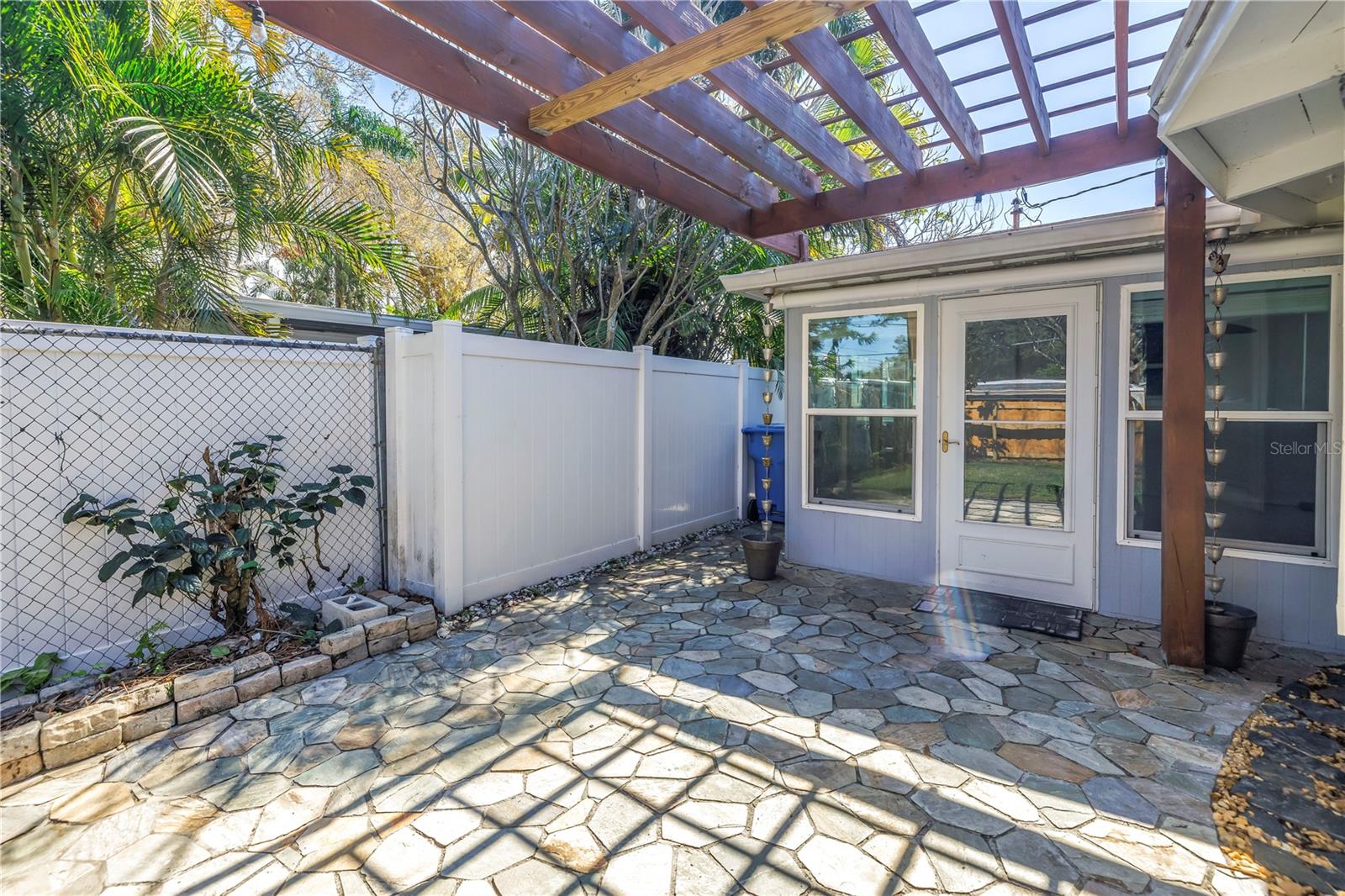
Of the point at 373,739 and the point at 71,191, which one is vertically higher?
the point at 71,191

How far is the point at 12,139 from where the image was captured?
400cm

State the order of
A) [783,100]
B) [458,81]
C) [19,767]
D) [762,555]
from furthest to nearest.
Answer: [762,555] < [783,100] < [458,81] < [19,767]

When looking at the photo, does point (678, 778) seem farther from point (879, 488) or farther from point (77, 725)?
point (879, 488)

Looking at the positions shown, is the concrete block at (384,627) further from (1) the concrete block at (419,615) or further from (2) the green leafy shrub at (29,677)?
(2) the green leafy shrub at (29,677)

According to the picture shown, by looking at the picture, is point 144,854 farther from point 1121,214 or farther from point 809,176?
point 1121,214

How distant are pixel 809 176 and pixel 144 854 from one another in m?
4.62

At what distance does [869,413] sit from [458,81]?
3376mm

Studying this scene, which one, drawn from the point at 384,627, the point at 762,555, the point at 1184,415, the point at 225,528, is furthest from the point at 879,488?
the point at 225,528

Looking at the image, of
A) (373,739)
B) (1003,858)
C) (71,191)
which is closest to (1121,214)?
(1003,858)

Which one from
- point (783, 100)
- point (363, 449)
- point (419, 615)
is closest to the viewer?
point (783, 100)

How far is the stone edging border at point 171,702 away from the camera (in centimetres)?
225

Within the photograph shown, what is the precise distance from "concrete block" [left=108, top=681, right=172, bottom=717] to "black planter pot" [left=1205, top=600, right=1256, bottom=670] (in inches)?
188

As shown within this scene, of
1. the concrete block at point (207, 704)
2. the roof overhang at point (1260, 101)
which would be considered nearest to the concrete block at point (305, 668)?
the concrete block at point (207, 704)

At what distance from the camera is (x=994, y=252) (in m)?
3.71
